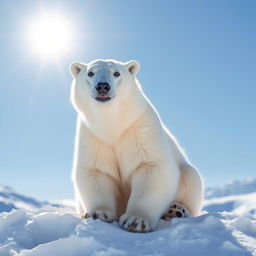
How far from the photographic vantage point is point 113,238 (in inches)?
192

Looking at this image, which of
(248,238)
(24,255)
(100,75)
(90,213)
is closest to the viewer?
(24,255)

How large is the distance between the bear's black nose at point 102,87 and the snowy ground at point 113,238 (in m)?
1.69

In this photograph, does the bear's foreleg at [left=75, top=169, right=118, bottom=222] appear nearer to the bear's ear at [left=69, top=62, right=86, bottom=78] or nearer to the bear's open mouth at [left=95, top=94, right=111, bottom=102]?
the bear's open mouth at [left=95, top=94, right=111, bottom=102]

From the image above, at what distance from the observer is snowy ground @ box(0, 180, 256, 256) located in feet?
14.6

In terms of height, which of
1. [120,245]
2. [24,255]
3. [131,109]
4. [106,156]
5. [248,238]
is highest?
[131,109]

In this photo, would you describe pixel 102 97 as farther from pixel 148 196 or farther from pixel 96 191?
pixel 148 196

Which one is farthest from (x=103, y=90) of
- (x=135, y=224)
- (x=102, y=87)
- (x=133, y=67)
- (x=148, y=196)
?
(x=135, y=224)

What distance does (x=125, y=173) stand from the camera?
20.6ft

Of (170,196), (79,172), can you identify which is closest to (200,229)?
(170,196)

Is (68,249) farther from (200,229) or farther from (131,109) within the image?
(131,109)

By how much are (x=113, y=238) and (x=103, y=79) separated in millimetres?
2226

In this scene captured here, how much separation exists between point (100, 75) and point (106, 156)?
42.1 inches

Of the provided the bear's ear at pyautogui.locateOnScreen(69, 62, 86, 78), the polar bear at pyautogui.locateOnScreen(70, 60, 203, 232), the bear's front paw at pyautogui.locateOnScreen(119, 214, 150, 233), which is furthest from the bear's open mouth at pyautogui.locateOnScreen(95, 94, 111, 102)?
the bear's front paw at pyautogui.locateOnScreen(119, 214, 150, 233)

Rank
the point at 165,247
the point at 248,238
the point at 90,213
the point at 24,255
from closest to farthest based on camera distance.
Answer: the point at 24,255
the point at 165,247
the point at 248,238
the point at 90,213
